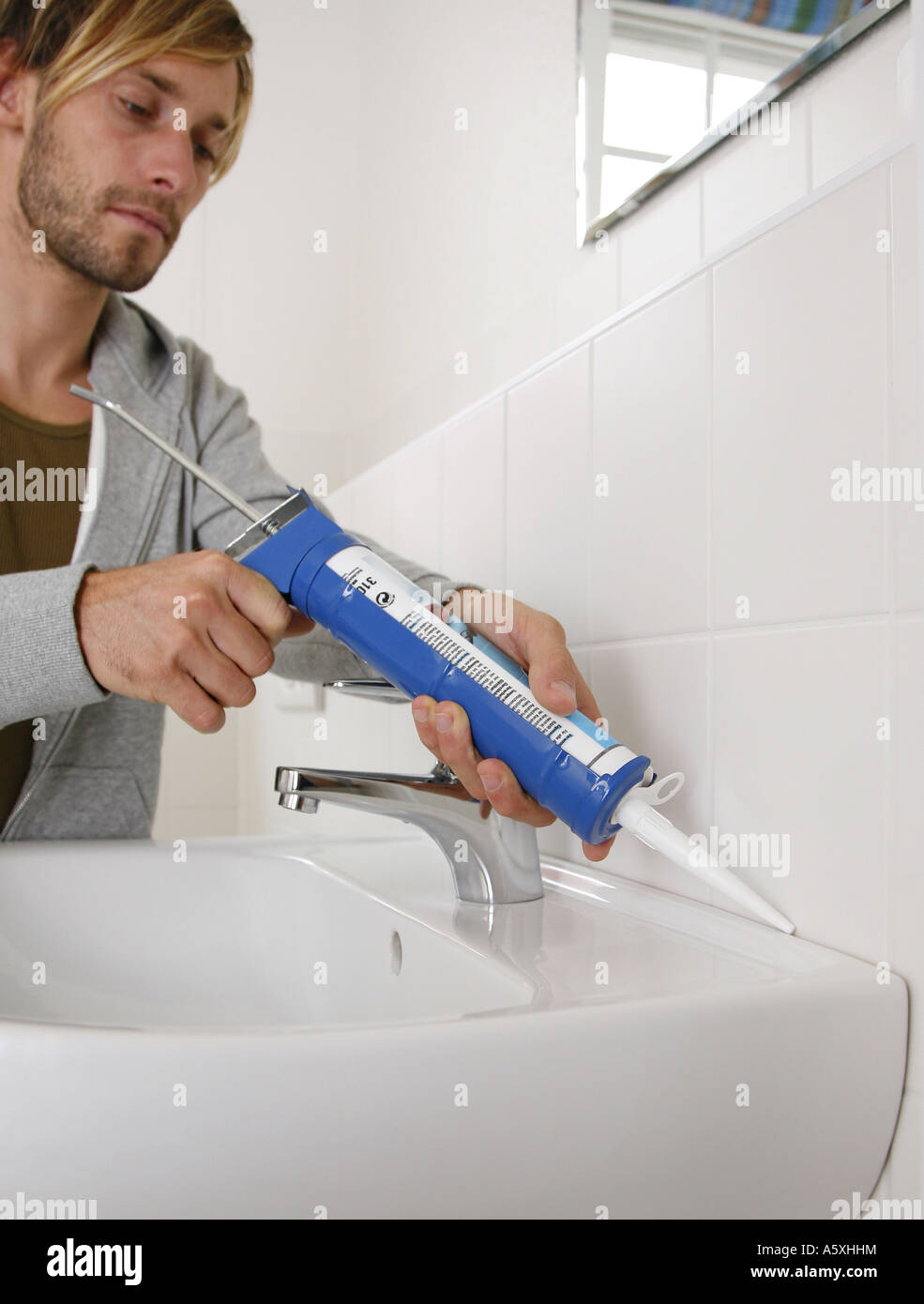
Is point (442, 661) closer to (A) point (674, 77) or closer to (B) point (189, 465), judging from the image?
(B) point (189, 465)

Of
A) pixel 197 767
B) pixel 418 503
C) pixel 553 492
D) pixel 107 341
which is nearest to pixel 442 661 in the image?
pixel 553 492

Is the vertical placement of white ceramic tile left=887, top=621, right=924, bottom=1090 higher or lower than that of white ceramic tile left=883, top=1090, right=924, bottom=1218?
higher

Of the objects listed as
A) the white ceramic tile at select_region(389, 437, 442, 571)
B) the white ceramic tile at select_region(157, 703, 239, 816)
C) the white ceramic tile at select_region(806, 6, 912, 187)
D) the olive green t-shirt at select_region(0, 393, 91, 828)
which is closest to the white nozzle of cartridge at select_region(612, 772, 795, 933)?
the white ceramic tile at select_region(806, 6, 912, 187)

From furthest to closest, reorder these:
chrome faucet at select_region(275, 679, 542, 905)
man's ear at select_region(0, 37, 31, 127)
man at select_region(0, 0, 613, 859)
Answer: man's ear at select_region(0, 37, 31, 127) → man at select_region(0, 0, 613, 859) → chrome faucet at select_region(275, 679, 542, 905)

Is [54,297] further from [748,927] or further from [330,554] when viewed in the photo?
[748,927]

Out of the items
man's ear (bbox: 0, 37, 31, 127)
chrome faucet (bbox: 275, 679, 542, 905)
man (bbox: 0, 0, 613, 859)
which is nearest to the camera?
chrome faucet (bbox: 275, 679, 542, 905)

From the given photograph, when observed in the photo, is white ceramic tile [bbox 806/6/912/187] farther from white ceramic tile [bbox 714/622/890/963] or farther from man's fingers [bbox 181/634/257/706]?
man's fingers [bbox 181/634/257/706]

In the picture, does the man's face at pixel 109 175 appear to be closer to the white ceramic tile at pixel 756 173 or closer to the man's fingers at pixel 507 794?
the white ceramic tile at pixel 756 173

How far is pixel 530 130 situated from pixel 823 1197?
0.76 meters

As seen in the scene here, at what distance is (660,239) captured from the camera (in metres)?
0.58

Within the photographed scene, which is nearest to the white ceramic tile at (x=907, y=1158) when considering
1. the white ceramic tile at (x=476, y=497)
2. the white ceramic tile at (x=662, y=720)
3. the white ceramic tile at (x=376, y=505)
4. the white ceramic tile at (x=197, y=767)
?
the white ceramic tile at (x=662, y=720)

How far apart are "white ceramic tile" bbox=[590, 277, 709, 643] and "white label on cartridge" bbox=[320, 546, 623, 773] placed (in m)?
0.11

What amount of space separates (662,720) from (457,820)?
0.11m

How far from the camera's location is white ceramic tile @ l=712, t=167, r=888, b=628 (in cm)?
38
